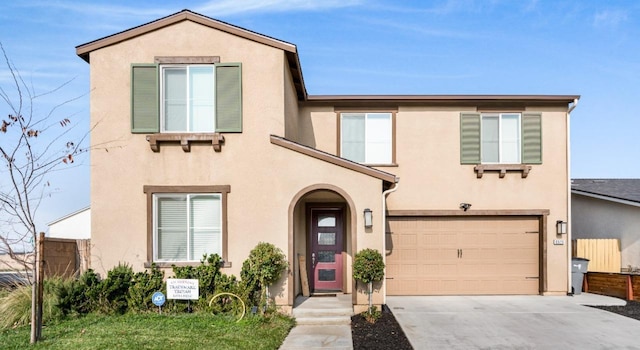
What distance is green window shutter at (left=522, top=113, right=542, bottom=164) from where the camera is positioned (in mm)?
13305

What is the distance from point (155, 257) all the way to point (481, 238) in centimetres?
860

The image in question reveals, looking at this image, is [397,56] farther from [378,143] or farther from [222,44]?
[222,44]

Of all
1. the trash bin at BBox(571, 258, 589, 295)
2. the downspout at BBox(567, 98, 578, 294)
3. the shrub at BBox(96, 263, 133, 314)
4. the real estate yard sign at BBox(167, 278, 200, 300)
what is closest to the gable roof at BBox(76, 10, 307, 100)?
the shrub at BBox(96, 263, 133, 314)

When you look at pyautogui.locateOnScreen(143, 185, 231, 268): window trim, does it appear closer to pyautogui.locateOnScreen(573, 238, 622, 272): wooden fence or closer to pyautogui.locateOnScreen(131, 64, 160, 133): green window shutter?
pyautogui.locateOnScreen(131, 64, 160, 133): green window shutter

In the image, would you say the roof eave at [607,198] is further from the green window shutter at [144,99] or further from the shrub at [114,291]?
the shrub at [114,291]

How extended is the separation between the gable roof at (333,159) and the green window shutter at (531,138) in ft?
16.3

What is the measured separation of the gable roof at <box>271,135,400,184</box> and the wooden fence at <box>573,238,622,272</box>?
7.38 m

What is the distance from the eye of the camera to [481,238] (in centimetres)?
1352

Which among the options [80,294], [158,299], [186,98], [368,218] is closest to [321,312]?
[368,218]

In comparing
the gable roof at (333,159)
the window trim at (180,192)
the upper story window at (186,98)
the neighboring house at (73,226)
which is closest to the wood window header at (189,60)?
the upper story window at (186,98)

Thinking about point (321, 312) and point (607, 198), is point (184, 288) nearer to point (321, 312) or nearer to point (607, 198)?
point (321, 312)

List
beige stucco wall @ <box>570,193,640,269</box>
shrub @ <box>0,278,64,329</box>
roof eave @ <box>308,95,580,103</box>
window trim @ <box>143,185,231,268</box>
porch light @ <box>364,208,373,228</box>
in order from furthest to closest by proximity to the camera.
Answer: beige stucco wall @ <box>570,193,640,269</box>, roof eave @ <box>308,95,580,103</box>, window trim @ <box>143,185,231,268</box>, porch light @ <box>364,208,373,228</box>, shrub @ <box>0,278,64,329</box>

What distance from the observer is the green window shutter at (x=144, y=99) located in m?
10.6

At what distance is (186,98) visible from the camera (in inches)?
421
